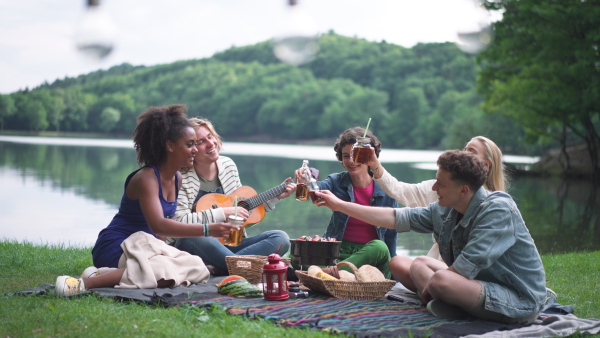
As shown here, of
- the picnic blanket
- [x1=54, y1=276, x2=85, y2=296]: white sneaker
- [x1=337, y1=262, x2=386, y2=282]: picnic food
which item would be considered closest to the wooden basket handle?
[x1=337, y1=262, x2=386, y2=282]: picnic food

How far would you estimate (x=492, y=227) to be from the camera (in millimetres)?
4305

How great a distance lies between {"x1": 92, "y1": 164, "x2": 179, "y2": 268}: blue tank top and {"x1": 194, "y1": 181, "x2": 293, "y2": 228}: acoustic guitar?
0.76m

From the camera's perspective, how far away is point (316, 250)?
17.9ft

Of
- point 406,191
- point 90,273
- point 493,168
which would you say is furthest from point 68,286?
point 493,168

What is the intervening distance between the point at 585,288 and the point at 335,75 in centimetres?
8934

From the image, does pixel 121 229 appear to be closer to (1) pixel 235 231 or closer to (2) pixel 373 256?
(1) pixel 235 231

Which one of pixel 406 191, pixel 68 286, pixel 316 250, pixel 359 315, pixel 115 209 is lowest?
pixel 115 209

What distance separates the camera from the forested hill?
7788 cm

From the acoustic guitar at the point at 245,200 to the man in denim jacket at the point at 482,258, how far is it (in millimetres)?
2159

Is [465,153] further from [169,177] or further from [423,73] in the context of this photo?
[423,73]

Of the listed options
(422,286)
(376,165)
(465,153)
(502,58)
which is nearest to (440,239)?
(422,286)

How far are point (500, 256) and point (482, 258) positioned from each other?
22 centimetres

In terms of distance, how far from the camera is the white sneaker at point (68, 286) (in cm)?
500

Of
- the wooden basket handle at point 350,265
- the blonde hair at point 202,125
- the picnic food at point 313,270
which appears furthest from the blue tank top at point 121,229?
the wooden basket handle at point 350,265
